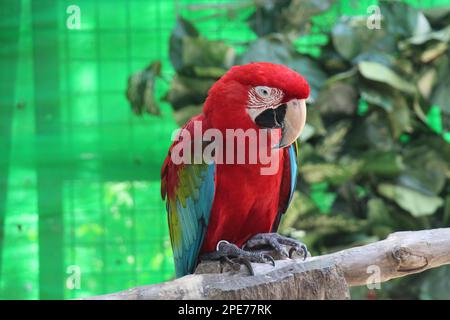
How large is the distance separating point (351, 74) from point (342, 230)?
43 centimetres

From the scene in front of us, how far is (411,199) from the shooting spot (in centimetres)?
181

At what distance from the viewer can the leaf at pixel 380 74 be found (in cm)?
176

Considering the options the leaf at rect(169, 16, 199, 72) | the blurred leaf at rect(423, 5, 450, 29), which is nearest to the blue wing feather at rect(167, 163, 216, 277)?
the leaf at rect(169, 16, 199, 72)

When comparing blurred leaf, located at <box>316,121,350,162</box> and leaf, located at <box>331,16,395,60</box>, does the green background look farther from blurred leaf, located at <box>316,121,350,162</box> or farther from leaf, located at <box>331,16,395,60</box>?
blurred leaf, located at <box>316,121,350,162</box>

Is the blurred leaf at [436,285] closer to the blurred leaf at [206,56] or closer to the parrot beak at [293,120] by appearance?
the blurred leaf at [206,56]

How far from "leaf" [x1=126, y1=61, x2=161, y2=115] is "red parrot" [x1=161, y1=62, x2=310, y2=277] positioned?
0.58m

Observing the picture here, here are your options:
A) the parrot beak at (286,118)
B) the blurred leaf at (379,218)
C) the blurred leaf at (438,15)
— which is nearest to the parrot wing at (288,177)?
the parrot beak at (286,118)

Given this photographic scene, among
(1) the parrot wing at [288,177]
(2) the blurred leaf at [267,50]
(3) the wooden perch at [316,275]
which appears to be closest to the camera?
(3) the wooden perch at [316,275]

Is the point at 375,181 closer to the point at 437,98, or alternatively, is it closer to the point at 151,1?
the point at 437,98

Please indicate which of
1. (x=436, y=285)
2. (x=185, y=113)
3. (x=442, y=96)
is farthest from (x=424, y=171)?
(x=185, y=113)

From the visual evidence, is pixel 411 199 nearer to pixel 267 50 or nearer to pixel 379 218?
pixel 379 218

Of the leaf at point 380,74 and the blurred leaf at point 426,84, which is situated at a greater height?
the leaf at point 380,74
